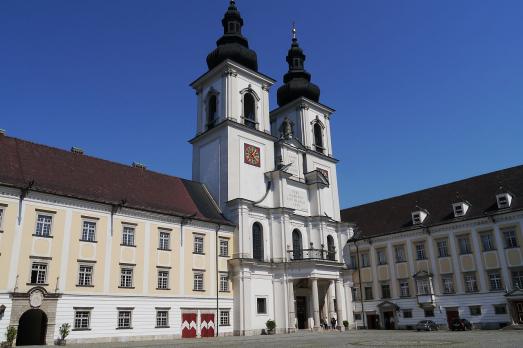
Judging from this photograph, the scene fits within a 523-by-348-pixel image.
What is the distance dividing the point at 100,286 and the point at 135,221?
457 cm

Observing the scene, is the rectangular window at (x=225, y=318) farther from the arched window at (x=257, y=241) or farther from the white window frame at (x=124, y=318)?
the white window frame at (x=124, y=318)

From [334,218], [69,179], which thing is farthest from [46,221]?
[334,218]

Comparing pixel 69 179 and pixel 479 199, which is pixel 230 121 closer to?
pixel 69 179

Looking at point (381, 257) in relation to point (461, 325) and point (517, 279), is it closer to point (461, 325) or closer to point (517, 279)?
point (461, 325)

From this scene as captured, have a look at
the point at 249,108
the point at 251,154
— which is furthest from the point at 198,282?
the point at 249,108

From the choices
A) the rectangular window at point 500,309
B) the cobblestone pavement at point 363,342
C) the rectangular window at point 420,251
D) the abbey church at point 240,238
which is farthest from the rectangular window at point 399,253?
the cobblestone pavement at point 363,342

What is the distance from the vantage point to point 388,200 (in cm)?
5178

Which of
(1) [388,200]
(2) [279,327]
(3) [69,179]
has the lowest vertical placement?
(2) [279,327]

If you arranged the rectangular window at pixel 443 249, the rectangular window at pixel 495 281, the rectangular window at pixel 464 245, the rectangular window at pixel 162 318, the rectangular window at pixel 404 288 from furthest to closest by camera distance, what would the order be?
the rectangular window at pixel 404 288, the rectangular window at pixel 443 249, the rectangular window at pixel 464 245, the rectangular window at pixel 495 281, the rectangular window at pixel 162 318

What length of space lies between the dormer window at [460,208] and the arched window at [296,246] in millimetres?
14142

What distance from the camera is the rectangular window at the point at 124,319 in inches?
1080

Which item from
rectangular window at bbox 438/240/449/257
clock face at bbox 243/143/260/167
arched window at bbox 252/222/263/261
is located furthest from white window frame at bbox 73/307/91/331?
rectangular window at bbox 438/240/449/257

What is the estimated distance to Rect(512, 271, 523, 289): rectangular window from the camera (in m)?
36.6

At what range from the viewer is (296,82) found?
4944cm
